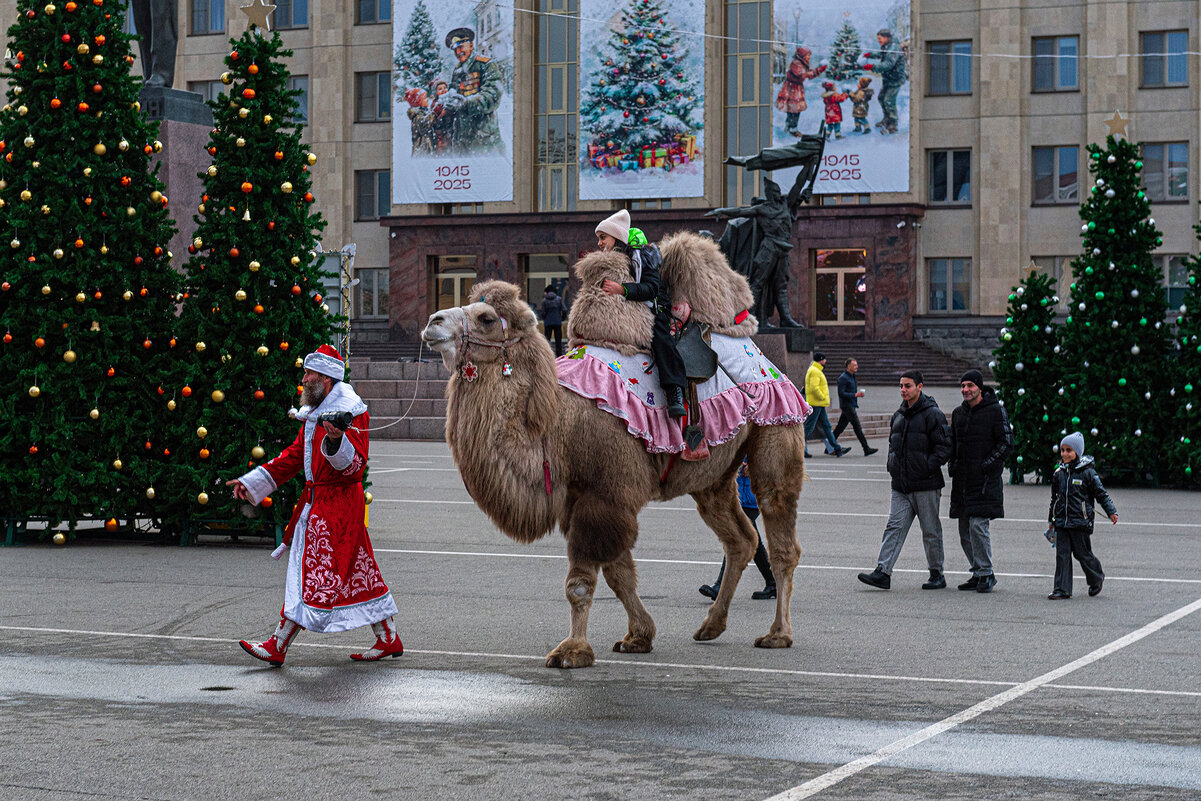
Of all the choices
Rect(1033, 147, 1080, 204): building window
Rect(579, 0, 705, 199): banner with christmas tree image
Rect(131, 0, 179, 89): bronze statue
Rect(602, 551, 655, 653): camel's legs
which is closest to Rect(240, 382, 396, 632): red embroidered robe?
Rect(602, 551, 655, 653): camel's legs

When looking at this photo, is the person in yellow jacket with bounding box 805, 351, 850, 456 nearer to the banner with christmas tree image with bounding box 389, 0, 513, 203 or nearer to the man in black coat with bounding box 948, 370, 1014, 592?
the man in black coat with bounding box 948, 370, 1014, 592

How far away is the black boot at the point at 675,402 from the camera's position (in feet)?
31.3

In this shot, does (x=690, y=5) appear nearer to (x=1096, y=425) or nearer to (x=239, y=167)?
(x=1096, y=425)

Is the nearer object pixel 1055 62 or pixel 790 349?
pixel 790 349

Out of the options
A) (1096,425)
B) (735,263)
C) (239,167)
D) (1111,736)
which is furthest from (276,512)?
(735,263)

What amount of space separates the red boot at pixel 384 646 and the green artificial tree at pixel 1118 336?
54.2ft

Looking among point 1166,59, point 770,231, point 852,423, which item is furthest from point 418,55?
point 852,423

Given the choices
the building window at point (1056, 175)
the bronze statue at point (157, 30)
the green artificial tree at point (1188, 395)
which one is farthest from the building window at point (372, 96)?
the green artificial tree at point (1188, 395)

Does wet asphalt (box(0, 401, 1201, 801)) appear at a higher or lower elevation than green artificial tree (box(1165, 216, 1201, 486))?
lower

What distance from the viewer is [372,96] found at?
63000 mm

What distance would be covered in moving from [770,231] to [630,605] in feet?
78.3

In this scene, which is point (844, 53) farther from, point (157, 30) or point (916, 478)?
point (916, 478)

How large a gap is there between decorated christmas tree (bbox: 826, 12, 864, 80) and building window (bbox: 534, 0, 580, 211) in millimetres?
9939

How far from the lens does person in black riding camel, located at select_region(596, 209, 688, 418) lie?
31.6 ft
